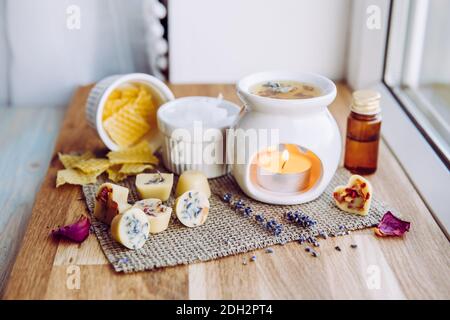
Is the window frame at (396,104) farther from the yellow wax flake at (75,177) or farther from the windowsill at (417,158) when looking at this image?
the yellow wax flake at (75,177)

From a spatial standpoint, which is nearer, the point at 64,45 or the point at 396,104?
the point at 396,104

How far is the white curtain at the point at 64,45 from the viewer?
125 cm

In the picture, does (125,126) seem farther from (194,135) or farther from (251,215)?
(251,215)

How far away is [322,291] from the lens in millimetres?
739

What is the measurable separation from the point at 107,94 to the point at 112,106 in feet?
0.16

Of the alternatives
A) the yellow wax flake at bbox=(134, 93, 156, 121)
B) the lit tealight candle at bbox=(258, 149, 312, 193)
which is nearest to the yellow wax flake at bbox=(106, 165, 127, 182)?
the yellow wax flake at bbox=(134, 93, 156, 121)

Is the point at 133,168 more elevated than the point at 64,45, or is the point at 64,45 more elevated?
the point at 64,45

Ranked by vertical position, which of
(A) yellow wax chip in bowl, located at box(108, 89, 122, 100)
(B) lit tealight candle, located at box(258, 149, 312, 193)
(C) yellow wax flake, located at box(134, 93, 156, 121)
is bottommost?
(B) lit tealight candle, located at box(258, 149, 312, 193)

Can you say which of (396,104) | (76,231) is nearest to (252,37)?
(396,104)

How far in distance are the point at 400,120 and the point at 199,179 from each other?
41 cm

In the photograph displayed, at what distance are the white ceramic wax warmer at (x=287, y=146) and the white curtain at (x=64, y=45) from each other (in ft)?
1.57

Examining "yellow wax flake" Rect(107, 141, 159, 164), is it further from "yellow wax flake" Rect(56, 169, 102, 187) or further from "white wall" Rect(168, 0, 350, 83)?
"white wall" Rect(168, 0, 350, 83)

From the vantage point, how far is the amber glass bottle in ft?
3.16

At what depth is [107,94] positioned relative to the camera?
1.02 metres
